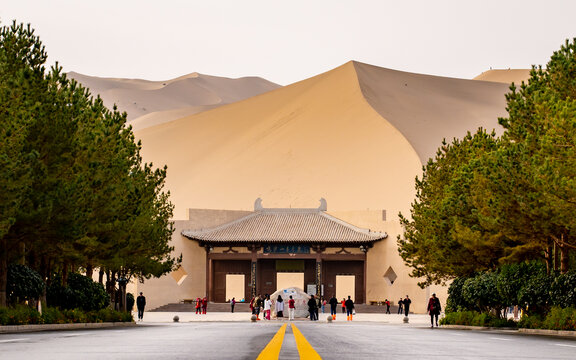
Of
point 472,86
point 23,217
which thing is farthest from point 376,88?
point 23,217

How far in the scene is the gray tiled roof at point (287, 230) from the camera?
261ft

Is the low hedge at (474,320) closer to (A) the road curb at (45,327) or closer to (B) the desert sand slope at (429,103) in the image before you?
(A) the road curb at (45,327)

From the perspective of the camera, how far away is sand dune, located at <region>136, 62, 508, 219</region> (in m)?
143

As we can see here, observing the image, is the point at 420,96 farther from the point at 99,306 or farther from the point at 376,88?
the point at 99,306

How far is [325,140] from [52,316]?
127 m

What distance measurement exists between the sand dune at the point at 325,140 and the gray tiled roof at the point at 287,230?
45192 mm

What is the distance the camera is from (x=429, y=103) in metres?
173

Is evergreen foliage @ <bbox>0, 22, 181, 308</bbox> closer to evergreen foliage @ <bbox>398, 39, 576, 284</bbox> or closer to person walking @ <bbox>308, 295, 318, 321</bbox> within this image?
evergreen foliage @ <bbox>398, 39, 576, 284</bbox>

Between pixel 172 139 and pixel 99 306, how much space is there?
141939mm

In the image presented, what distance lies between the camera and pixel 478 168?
33219 millimetres

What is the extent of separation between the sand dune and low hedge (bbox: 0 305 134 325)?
312 feet

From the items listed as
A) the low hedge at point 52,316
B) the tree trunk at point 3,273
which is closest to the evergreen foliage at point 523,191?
the low hedge at point 52,316

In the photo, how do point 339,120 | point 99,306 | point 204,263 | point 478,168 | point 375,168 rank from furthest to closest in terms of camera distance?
point 339,120, point 375,168, point 204,263, point 99,306, point 478,168

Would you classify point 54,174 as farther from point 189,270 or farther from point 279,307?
point 189,270
